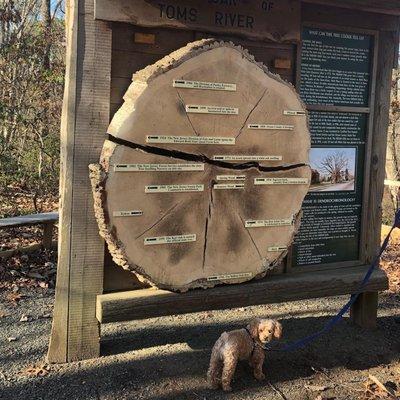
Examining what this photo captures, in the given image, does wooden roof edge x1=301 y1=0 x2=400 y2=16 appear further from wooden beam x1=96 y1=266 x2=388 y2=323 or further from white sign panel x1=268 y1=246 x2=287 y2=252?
wooden beam x1=96 y1=266 x2=388 y2=323

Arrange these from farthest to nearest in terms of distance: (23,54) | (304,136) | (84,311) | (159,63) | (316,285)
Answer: (23,54) < (316,285) < (304,136) < (84,311) < (159,63)

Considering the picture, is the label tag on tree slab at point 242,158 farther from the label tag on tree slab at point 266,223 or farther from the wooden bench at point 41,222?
the wooden bench at point 41,222

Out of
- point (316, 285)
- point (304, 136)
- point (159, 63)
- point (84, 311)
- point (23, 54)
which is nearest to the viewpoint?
point (159, 63)

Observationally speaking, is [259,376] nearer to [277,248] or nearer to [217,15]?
[277,248]

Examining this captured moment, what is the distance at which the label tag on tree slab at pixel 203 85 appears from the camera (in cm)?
338

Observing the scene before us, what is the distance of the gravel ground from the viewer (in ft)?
11.1

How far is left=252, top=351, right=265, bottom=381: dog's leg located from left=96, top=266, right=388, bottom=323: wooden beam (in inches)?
16.5

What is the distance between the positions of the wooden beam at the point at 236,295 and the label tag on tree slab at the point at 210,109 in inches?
47.9

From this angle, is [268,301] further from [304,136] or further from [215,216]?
[304,136]

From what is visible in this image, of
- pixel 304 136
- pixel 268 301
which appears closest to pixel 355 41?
pixel 304 136

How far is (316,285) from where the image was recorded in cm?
413

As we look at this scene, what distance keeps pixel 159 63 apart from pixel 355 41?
1800mm

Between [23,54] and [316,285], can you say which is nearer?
[316,285]

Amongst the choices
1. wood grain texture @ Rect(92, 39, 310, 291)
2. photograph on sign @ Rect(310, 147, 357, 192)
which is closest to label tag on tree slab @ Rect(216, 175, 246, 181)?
wood grain texture @ Rect(92, 39, 310, 291)
